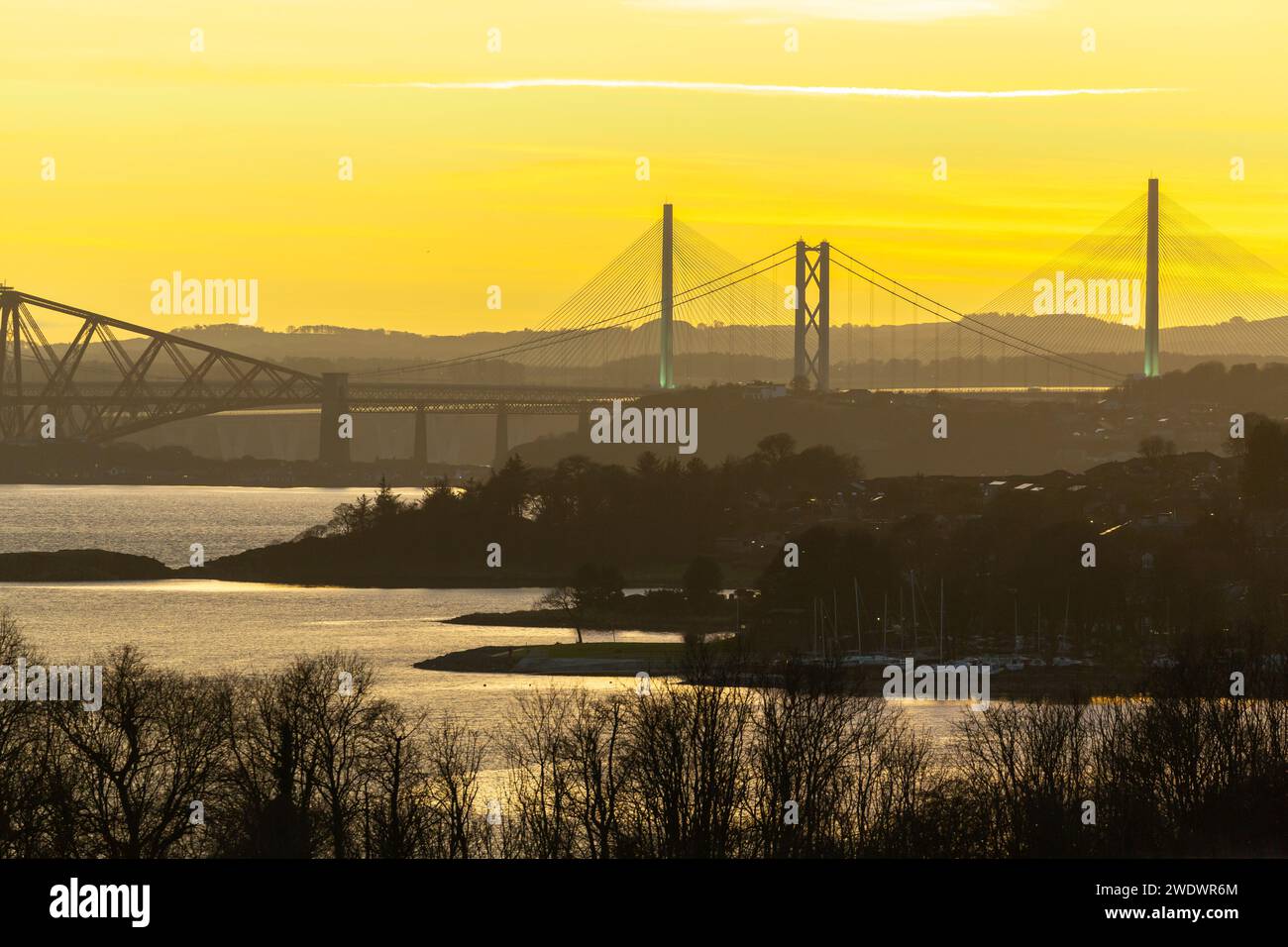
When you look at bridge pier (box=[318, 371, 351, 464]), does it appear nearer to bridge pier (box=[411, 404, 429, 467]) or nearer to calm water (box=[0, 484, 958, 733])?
bridge pier (box=[411, 404, 429, 467])

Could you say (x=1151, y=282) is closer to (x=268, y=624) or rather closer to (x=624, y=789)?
(x=268, y=624)

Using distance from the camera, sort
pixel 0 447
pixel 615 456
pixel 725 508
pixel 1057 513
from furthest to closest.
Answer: pixel 0 447 < pixel 615 456 < pixel 725 508 < pixel 1057 513

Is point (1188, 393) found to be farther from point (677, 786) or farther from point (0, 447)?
point (677, 786)

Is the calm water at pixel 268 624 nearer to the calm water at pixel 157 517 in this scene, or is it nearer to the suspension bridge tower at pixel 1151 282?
the calm water at pixel 157 517

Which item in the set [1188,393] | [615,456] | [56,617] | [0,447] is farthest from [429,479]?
[56,617]

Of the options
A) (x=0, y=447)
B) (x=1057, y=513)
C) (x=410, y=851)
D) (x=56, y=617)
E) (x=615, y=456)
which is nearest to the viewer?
(x=410, y=851)

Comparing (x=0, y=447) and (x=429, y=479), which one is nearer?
(x=429, y=479)
